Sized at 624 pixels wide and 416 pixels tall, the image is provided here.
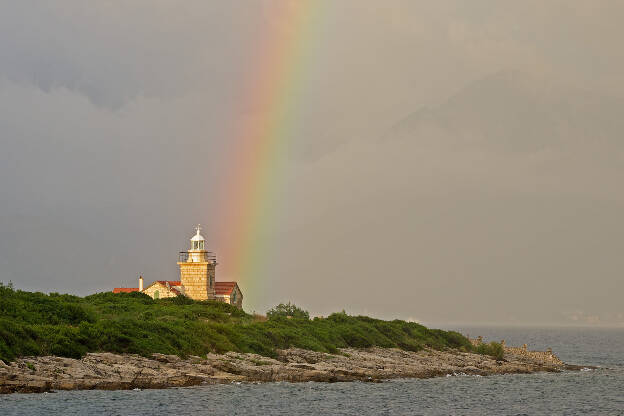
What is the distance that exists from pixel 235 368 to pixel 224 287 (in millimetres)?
47488

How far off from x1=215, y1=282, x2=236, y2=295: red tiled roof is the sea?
41401 mm

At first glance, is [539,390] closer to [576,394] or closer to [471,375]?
[576,394]

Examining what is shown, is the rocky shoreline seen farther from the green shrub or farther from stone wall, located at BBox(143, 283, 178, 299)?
stone wall, located at BBox(143, 283, 178, 299)

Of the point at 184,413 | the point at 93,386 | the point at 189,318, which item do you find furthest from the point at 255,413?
the point at 189,318

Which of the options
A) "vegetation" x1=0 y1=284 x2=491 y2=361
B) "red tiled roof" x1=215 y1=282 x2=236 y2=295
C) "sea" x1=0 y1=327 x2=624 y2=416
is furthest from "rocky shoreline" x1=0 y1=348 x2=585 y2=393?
"red tiled roof" x1=215 y1=282 x2=236 y2=295

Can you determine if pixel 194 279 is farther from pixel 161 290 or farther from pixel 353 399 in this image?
pixel 353 399

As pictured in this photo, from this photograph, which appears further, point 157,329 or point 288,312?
point 288,312

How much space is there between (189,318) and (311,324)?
2128 centimetres

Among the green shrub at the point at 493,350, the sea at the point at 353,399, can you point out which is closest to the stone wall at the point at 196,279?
the green shrub at the point at 493,350

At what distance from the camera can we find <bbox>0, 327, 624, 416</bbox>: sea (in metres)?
47.2

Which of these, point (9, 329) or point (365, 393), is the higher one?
point (9, 329)

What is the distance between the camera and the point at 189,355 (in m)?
65.9

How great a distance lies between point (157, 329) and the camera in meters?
67.9

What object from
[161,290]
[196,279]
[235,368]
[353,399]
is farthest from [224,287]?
[353,399]
